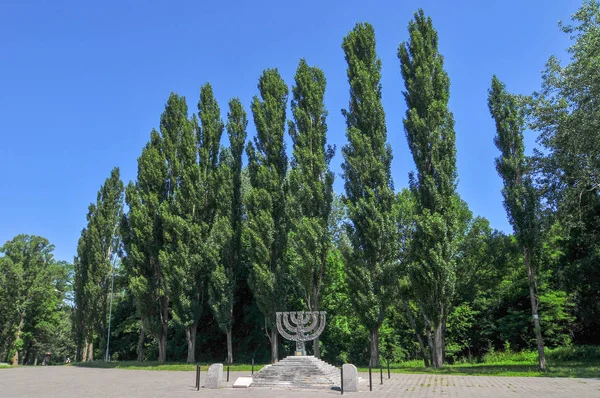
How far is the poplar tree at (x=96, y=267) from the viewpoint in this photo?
34.9m

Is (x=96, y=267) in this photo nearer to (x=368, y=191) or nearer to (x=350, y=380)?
(x=368, y=191)

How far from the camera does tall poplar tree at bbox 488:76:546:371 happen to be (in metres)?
20.5

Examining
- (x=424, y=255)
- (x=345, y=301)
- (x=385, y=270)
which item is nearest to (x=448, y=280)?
(x=424, y=255)

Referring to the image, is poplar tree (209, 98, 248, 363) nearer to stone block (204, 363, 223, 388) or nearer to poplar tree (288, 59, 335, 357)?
poplar tree (288, 59, 335, 357)

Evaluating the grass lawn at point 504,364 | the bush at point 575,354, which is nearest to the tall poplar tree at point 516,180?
the grass lawn at point 504,364

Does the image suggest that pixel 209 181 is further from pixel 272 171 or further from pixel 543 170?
pixel 543 170

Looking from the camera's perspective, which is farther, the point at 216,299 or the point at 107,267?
the point at 107,267

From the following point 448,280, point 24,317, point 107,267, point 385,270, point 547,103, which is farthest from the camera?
point 24,317

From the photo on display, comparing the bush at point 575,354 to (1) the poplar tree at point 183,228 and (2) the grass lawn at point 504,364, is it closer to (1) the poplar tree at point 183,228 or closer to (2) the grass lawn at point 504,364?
(2) the grass lawn at point 504,364

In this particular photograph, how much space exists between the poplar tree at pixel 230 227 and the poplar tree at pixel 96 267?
12.0 meters

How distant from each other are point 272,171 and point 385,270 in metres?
9.04

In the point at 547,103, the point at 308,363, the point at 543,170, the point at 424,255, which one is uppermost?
the point at 547,103

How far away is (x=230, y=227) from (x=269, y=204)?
3.46 m

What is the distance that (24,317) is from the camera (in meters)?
44.7
